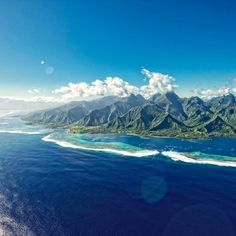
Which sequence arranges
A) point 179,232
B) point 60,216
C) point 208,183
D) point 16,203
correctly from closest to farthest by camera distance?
point 179,232, point 60,216, point 16,203, point 208,183

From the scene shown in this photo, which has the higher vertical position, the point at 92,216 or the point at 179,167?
the point at 179,167

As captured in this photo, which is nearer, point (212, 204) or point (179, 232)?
point (179, 232)

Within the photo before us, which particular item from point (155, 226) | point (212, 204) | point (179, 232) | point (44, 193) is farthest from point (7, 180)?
point (212, 204)

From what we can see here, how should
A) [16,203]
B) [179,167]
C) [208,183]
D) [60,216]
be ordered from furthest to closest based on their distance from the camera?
[179,167], [208,183], [16,203], [60,216]

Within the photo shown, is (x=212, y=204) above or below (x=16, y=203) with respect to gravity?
above

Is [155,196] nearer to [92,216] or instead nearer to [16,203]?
[92,216]

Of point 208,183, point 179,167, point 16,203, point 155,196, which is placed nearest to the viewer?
point 16,203

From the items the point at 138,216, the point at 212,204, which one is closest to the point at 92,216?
the point at 138,216

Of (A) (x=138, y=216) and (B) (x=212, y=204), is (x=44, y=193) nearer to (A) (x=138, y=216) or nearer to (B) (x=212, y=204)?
(A) (x=138, y=216)

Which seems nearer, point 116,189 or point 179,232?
point 179,232
